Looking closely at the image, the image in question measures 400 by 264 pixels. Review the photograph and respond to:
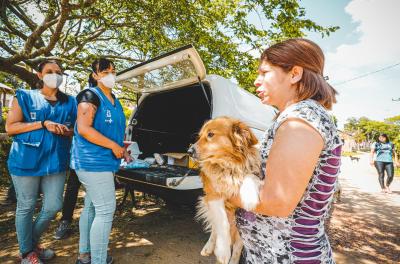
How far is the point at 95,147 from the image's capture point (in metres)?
2.55

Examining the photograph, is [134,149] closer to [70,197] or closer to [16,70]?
[70,197]

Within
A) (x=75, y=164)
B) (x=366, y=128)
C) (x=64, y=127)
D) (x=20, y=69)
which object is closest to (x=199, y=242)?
(x=75, y=164)

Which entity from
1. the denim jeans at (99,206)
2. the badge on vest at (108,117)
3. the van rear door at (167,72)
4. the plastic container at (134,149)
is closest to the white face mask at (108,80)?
the badge on vest at (108,117)

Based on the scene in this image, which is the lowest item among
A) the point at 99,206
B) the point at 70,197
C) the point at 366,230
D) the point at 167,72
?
the point at 366,230

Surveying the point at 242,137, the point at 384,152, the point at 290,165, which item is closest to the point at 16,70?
the point at 242,137

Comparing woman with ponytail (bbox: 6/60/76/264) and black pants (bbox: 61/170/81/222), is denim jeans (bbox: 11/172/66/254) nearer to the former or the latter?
woman with ponytail (bbox: 6/60/76/264)

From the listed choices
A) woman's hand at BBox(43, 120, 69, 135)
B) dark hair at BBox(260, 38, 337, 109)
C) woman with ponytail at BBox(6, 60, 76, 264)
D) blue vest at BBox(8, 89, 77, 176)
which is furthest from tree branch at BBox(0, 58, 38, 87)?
dark hair at BBox(260, 38, 337, 109)

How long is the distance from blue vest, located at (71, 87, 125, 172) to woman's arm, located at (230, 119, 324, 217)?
6.56 ft

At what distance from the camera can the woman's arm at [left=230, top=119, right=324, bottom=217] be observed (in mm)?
976

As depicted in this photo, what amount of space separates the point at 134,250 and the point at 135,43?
20.6ft

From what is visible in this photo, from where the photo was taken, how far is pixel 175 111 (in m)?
5.58

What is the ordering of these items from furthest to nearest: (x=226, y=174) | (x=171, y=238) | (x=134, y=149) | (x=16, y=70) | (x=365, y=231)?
1. (x=16, y=70)
2. (x=365, y=231)
3. (x=134, y=149)
4. (x=171, y=238)
5. (x=226, y=174)

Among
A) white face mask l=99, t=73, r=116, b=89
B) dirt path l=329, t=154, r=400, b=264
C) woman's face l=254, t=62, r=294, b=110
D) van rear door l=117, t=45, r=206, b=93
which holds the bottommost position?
dirt path l=329, t=154, r=400, b=264

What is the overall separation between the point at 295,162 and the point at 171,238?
362cm
